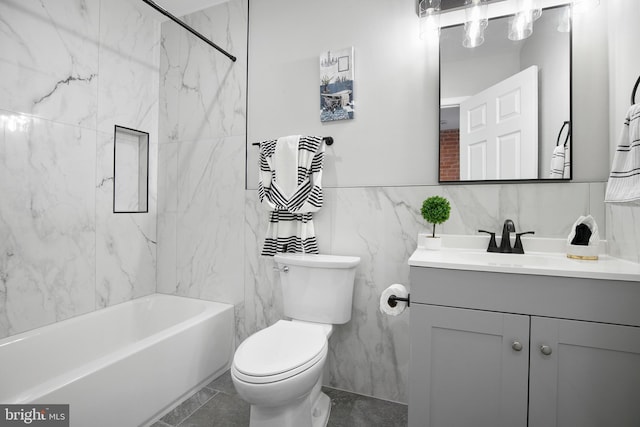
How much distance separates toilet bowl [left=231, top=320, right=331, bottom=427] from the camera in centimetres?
116

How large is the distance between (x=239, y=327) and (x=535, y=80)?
2196 mm

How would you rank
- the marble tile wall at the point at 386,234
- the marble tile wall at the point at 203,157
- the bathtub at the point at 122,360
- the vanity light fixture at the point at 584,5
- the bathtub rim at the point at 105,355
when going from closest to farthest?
the bathtub rim at the point at 105,355 < the bathtub at the point at 122,360 < the vanity light fixture at the point at 584,5 < the marble tile wall at the point at 386,234 < the marble tile wall at the point at 203,157

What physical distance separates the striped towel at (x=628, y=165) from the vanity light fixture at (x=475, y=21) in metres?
0.77

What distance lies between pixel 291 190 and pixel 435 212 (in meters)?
0.80

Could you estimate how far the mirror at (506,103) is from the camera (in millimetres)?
1430

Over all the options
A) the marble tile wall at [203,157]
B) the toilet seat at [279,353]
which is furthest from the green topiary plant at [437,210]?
the marble tile wall at [203,157]

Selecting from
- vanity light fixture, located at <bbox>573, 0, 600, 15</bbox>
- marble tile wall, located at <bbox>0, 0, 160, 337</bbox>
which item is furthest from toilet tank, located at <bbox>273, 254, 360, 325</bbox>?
vanity light fixture, located at <bbox>573, 0, 600, 15</bbox>

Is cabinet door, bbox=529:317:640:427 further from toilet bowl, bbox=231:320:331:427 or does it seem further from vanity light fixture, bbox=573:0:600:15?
vanity light fixture, bbox=573:0:600:15

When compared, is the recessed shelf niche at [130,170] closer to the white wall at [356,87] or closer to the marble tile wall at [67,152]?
the marble tile wall at [67,152]

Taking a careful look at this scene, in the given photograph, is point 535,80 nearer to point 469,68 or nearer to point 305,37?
point 469,68

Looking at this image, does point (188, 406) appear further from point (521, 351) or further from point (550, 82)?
point (550, 82)

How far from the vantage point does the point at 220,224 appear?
7.09ft

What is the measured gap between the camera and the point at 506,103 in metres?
1.51

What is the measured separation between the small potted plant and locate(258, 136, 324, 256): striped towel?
60 centimetres
